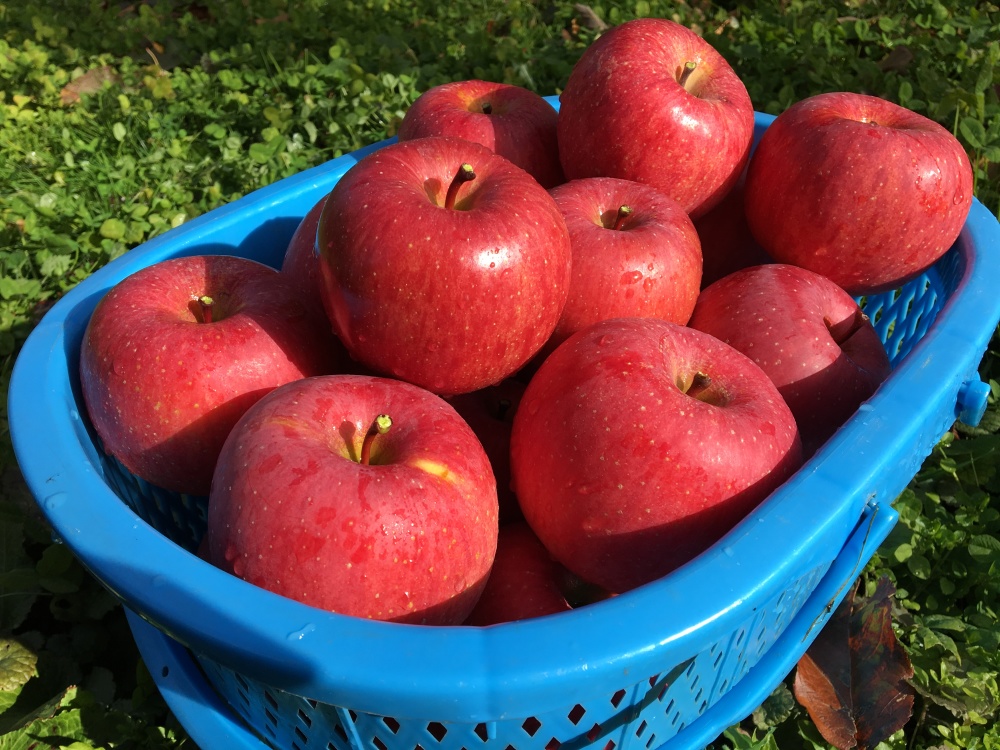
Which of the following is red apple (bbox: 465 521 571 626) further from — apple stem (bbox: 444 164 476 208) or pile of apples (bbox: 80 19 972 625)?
apple stem (bbox: 444 164 476 208)

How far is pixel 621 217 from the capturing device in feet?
5.50

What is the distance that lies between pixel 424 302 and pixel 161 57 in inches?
130

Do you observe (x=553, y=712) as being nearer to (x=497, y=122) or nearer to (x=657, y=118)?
(x=657, y=118)

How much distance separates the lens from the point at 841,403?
1610 mm

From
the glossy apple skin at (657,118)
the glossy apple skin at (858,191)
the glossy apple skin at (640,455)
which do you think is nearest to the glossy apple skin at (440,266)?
the glossy apple skin at (640,455)

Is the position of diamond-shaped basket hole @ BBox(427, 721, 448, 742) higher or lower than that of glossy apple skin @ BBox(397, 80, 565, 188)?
lower

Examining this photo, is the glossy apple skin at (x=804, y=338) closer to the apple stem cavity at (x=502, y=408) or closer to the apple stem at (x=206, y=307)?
the apple stem cavity at (x=502, y=408)

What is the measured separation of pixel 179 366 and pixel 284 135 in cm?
213

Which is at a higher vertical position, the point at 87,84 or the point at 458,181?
the point at 458,181

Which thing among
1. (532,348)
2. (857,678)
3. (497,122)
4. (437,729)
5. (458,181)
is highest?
(458,181)

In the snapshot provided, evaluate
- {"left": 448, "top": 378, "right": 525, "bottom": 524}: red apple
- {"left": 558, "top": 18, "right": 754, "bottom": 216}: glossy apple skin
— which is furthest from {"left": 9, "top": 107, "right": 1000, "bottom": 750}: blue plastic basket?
{"left": 558, "top": 18, "right": 754, "bottom": 216}: glossy apple skin

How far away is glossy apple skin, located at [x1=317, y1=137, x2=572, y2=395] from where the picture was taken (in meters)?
1.31

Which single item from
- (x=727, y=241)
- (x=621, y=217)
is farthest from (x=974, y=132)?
(x=621, y=217)

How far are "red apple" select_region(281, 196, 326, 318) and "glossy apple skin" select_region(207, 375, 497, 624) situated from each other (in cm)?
46
